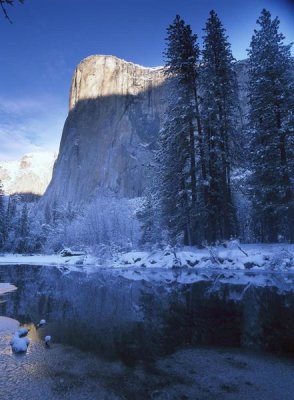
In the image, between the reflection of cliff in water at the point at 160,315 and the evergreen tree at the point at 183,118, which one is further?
the evergreen tree at the point at 183,118

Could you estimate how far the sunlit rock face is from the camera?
97562 mm

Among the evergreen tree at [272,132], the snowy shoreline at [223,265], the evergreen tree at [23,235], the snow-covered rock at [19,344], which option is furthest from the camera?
the evergreen tree at [23,235]

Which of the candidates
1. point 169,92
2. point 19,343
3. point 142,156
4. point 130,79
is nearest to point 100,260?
point 169,92

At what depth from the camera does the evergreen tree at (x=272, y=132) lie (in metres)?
18.8

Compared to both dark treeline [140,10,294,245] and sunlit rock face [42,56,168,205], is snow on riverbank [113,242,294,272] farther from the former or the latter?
sunlit rock face [42,56,168,205]

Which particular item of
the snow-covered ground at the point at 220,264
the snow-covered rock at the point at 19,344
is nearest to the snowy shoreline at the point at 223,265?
the snow-covered ground at the point at 220,264

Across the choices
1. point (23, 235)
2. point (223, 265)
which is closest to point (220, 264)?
point (223, 265)

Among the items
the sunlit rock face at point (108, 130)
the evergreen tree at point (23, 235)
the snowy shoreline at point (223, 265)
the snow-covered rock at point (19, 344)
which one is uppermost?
the sunlit rock face at point (108, 130)

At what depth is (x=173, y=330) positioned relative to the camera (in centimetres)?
784

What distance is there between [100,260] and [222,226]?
1042cm

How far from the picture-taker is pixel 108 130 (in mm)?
109188

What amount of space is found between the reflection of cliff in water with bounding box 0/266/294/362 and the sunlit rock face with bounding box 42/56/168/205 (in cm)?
7813

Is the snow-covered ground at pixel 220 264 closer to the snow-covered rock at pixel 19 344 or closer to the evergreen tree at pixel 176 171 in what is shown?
the evergreen tree at pixel 176 171

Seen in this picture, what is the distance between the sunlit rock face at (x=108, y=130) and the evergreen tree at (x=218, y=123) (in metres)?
68.2
